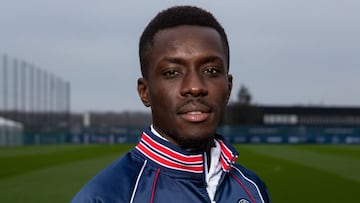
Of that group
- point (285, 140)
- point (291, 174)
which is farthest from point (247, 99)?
point (291, 174)

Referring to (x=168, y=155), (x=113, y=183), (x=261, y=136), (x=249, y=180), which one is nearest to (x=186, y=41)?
(x=168, y=155)

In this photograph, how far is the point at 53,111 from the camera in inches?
2044

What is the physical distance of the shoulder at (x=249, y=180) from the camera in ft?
7.32

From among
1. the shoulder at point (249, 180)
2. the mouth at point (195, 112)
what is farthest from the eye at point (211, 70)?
the shoulder at point (249, 180)

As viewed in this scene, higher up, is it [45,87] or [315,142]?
[45,87]

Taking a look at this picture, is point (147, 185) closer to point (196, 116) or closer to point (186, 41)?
point (196, 116)

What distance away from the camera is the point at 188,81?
187 cm

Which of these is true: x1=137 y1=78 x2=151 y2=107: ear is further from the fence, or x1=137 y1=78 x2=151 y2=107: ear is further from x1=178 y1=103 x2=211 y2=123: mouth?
the fence

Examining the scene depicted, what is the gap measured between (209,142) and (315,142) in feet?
154

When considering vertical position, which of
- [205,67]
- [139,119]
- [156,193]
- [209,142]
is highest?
[205,67]

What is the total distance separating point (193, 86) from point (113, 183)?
0.38 m

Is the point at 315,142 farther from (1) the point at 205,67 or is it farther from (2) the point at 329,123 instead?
(1) the point at 205,67

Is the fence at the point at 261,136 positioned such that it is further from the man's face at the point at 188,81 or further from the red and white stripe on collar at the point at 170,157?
the man's face at the point at 188,81

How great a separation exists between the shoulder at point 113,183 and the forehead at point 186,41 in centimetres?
36
